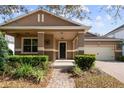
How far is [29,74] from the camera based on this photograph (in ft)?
44.3

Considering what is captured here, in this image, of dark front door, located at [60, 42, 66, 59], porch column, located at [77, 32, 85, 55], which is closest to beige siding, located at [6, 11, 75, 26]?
porch column, located at [77, 32, 85, 55]

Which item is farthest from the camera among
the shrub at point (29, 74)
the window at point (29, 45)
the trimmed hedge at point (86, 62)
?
the window at point (29, 45)

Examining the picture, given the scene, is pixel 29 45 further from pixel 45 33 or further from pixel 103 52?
pixel 103 52

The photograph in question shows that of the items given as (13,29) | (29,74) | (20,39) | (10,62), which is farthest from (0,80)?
(20,39)

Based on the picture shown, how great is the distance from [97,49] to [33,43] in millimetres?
13252

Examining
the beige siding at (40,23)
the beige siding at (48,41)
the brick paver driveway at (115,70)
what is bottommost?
the brick paver driveway at (115,70)

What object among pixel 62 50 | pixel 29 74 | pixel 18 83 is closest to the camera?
pixel 18 83

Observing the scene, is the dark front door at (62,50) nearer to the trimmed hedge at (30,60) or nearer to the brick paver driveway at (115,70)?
the brick paver driveway at (115,70)

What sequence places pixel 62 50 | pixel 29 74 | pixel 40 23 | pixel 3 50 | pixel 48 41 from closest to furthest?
pixel 29 74, pixel 3 50, pixel 40 23, pixel 48 41, pixel 62 50

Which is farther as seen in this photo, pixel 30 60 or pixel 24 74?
pixel 30 60

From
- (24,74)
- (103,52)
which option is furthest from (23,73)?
(103,52)

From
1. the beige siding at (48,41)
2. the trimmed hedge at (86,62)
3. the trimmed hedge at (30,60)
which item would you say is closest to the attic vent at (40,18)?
the beige siding at (48,41)

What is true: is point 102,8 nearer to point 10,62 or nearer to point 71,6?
point 71,6

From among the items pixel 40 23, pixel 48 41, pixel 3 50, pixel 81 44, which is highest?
pixel 40 23
